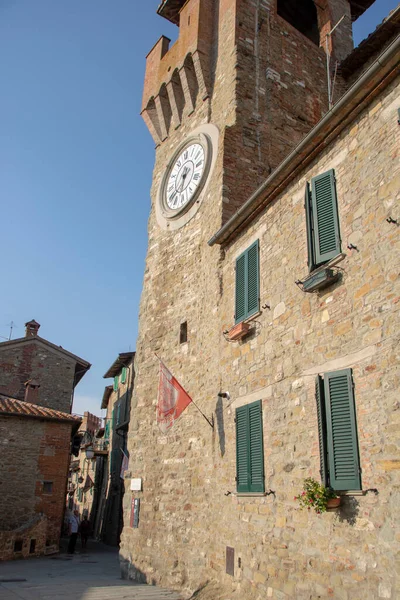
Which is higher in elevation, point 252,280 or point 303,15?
point 303,15

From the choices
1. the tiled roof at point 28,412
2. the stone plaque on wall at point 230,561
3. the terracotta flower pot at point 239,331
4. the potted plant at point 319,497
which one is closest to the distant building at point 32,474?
the tiled roof at point 28,412

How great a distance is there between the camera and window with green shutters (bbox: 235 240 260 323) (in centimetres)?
796

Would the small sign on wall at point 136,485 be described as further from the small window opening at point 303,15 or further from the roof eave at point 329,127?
the small window opening at point 303,15

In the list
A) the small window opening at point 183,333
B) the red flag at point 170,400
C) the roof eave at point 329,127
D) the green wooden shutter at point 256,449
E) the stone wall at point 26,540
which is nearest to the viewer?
the roof eave at point 329,127

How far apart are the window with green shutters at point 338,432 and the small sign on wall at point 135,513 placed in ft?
20.7

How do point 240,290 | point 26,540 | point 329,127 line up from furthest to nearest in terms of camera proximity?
point 26,540
point 240,290
point 329,127

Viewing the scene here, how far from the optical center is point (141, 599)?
25.2 feet

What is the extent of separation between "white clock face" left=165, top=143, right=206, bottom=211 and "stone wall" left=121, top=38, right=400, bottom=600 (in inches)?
33.3

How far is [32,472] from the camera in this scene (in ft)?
52.0

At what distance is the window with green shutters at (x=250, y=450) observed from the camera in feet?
23.1

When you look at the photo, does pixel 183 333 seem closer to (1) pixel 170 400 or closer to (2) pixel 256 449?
(1) pixel 170 400

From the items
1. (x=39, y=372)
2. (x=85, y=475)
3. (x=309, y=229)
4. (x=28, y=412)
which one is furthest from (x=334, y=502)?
(x=85, y=475)

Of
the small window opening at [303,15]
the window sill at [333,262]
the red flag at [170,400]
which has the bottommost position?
the red flag at [170,400]

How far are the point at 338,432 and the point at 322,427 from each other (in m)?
0.26
